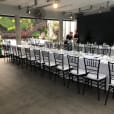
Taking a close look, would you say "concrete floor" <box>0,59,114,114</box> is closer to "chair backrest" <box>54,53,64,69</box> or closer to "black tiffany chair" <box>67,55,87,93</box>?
"black tiffany chair" <box>67,55,87,93</box>

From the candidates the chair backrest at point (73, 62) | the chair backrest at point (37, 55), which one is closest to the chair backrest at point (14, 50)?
the chair backrest at point (37, 55)

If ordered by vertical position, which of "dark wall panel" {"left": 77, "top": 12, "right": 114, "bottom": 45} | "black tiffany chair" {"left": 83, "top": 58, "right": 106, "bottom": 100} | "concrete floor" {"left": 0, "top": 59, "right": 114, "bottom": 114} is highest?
"dark wall panel" {"left": 77, "top": 12, "right": 114, "bottom": 45}

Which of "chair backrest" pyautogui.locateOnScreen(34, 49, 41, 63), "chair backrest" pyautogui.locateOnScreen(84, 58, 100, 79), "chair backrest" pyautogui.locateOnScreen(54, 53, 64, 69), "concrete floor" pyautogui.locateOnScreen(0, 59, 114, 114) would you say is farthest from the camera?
"chair backrest" pyautogui.locateOnScreen(34, 49, 41, 63)

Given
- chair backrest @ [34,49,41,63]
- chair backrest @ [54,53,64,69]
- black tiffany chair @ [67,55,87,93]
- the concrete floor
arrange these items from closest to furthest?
the concrete floor, black tiffany chair @ [67,55,87,93], chair backrest @ [54,53,64,69], chair backrest @ [34,49,41,63]

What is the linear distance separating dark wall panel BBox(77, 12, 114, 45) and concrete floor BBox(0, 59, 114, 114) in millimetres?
7392

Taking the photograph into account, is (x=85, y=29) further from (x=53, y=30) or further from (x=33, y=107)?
(x=33, y=107)

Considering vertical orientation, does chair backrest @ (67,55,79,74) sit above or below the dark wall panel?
below

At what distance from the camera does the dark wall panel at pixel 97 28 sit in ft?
36.4

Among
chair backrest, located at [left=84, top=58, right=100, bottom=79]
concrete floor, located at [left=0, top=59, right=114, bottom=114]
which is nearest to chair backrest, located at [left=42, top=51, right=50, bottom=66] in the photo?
concrete floor, located at [left=0, top=59, right=114, bottom=114]

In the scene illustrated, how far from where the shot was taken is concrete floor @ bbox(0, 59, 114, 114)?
135 inches

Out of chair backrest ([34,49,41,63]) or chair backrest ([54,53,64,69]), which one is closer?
chair backrest ([54,53,64,69])

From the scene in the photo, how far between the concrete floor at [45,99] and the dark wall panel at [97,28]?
Answer: 24.3 ft

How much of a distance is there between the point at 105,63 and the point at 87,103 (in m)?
1.24

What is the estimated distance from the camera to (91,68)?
4.42m
